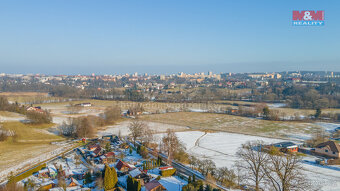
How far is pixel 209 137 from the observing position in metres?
29.6

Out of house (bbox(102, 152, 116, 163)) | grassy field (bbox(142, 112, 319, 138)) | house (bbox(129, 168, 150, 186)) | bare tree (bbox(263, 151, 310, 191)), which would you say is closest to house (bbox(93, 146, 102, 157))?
house (bbox(102, 152, 116, 163))

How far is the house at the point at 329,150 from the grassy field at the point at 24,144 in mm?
26764

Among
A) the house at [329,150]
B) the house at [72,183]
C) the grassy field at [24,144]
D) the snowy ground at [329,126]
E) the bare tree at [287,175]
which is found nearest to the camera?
the bare tree at [287,175]

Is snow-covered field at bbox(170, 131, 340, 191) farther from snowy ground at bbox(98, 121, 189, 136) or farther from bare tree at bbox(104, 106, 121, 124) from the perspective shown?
bare tree at bbox(104, 106, 121, 124)

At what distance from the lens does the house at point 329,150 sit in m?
21.1

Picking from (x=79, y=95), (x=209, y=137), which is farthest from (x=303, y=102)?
(x=79, y=95)

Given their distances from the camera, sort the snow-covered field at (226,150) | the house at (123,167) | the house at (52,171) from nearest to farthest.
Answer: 1. the snow-covered field at (226,150)
2. the house at (52,171)
3. the house at (123,167)

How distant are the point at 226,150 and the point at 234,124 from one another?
14.6 m

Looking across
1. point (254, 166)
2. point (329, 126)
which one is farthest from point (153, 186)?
point (329, 126)

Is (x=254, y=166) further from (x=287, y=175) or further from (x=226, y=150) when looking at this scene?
(x=226, y=150)

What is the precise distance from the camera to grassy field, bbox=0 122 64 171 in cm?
2128

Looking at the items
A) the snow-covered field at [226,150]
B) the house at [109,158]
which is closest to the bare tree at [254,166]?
the snow-covered field at [226,150]

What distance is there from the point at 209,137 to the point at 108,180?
1784cm

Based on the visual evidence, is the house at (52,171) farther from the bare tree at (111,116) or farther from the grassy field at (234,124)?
the grassy field at (234,124)
